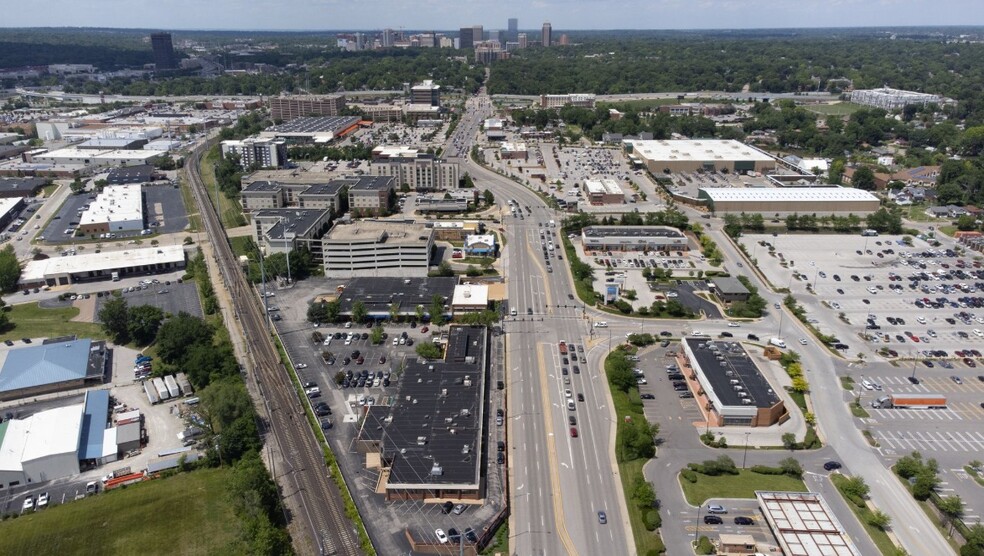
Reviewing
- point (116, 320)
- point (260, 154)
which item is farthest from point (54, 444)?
point (260, 154)

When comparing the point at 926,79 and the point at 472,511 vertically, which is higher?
the point at 926,79

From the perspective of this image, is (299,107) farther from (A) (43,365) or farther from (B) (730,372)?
(B) (730,372)

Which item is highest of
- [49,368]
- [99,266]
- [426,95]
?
[426,95]

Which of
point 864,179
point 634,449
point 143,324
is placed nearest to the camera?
point 634,449

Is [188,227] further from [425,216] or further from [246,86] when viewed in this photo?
[246,86]

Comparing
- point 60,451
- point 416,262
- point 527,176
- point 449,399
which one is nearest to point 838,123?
point 527,176

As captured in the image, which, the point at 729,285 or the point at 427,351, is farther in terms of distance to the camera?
the point at 729,285

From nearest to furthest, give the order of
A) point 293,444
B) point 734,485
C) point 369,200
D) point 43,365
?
1. point 734,485
2. point 293,444
3. point 43,365
4. point 369,200
